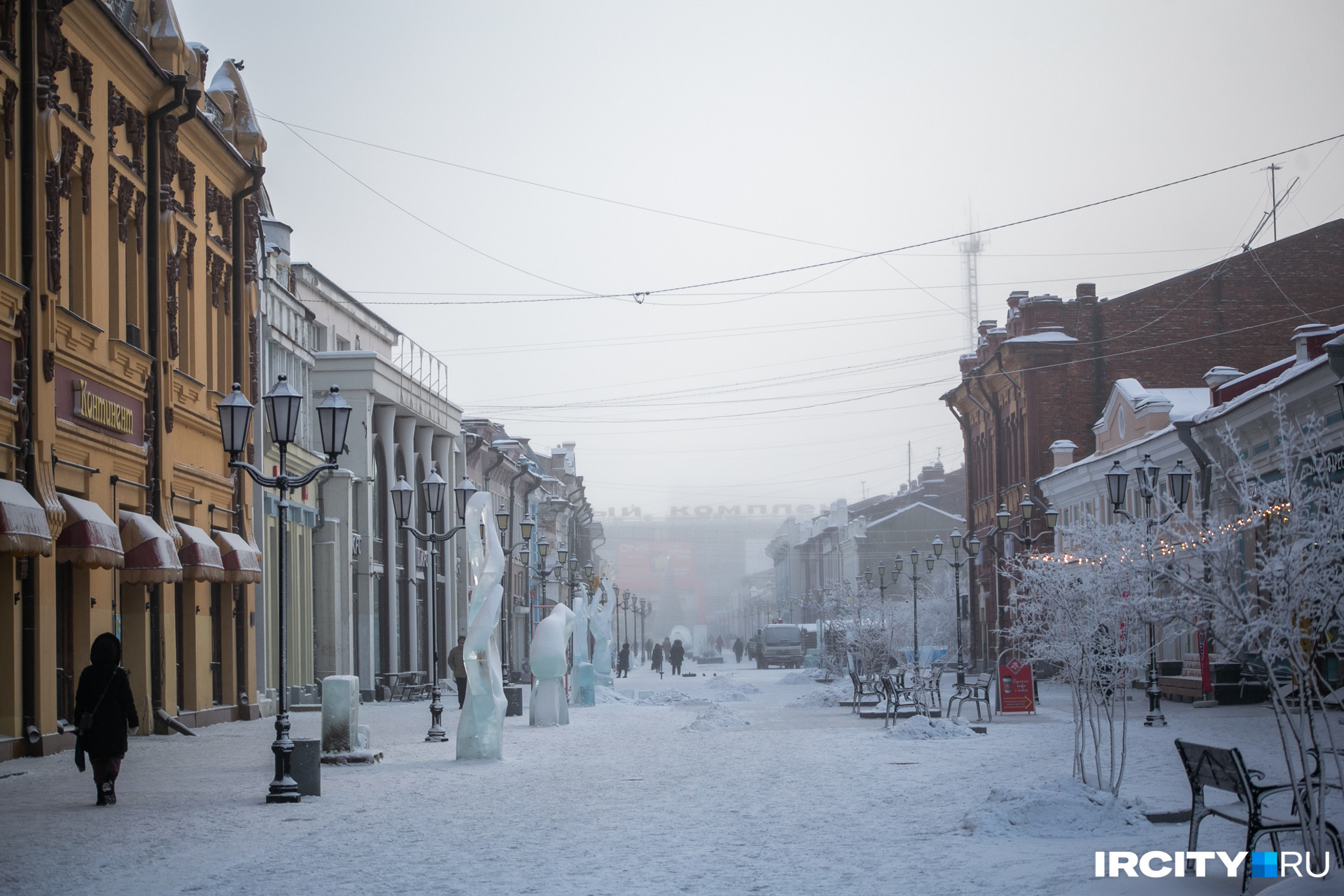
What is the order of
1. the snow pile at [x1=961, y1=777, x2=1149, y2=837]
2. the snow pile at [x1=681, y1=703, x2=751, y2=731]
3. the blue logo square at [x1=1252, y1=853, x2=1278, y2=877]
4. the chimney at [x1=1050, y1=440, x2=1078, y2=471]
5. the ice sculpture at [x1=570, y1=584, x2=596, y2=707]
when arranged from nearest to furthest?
the blue logo square at [x1=1252, y1=853, x2=1278, y2=877], the snow pile at [x1=961, y1=777, x2=1149, y2=837], the snow pile at [x1=681, y1=703, x2=751, y2=731], the ice sculpture at [x1=570, y1=584, x2=596, y2=707], the chimney at [x1=1050, y1=440, x2=1078, y2=471]

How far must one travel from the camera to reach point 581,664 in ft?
114

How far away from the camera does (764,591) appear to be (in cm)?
13862

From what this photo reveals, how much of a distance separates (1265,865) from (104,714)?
9936 millimetres

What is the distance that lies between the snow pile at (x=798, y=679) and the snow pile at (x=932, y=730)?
87.7 feet

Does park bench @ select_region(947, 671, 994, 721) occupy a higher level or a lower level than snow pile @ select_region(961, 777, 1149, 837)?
lower

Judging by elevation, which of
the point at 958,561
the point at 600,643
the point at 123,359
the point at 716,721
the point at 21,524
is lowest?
the point at 716,721

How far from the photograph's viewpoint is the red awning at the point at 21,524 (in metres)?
16.4

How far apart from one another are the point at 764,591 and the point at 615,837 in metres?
128

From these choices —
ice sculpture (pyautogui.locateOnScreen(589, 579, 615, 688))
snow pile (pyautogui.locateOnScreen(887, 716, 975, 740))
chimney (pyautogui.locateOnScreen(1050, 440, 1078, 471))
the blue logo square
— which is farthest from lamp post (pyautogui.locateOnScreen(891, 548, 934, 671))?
the blue logo square

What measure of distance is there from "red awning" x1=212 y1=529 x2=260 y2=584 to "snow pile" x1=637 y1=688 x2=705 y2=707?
38.5 feet

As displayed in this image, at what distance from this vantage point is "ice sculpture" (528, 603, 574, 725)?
24.7 metres

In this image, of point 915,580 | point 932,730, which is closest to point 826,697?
point 915,580

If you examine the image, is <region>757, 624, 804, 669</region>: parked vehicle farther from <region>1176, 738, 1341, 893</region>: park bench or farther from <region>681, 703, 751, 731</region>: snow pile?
<region>1176, 738, 1341, 893</region>: park bench

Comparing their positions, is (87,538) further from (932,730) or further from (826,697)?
(826,697)
